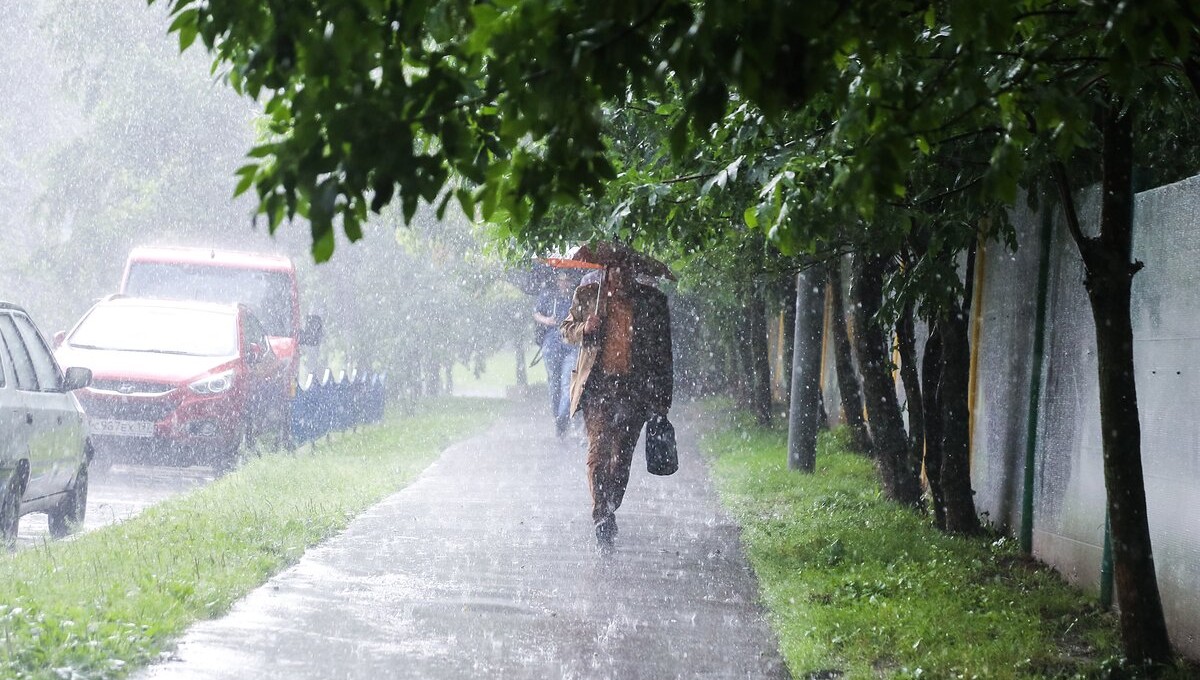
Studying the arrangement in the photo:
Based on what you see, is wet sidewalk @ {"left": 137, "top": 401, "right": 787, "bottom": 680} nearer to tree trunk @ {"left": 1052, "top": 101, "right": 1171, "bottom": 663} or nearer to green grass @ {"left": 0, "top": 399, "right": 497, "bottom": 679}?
green grass @ {"left": 0, "top": 399, "right": 497, "bottom": 679}

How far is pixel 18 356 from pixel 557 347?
8991 mm

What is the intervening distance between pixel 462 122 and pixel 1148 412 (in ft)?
13.3

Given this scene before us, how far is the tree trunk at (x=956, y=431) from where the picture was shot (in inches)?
354

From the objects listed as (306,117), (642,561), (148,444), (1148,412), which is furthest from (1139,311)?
(148,444)

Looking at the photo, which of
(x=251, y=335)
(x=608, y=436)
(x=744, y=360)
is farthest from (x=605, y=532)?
(x=744, y=360)

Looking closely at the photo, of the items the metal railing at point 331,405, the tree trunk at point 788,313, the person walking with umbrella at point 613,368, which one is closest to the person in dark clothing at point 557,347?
the tree trunk at point 788,313

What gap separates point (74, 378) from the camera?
9375 millimetres

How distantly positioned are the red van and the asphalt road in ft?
11.4

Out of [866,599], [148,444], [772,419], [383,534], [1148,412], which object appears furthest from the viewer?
[772,419]

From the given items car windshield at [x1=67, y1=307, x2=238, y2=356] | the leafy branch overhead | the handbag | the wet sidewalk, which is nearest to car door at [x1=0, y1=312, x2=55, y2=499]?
the wet sidewalk

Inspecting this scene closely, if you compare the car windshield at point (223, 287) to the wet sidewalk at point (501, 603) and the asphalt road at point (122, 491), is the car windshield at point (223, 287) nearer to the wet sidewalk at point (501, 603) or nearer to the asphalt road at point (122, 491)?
the asphalt road at point (122, 491)

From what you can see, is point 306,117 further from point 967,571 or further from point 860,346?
point 860,346

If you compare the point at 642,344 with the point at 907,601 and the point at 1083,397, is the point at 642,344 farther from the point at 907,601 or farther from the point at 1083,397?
the point at 1083,397

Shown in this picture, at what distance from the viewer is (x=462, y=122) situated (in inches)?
137
